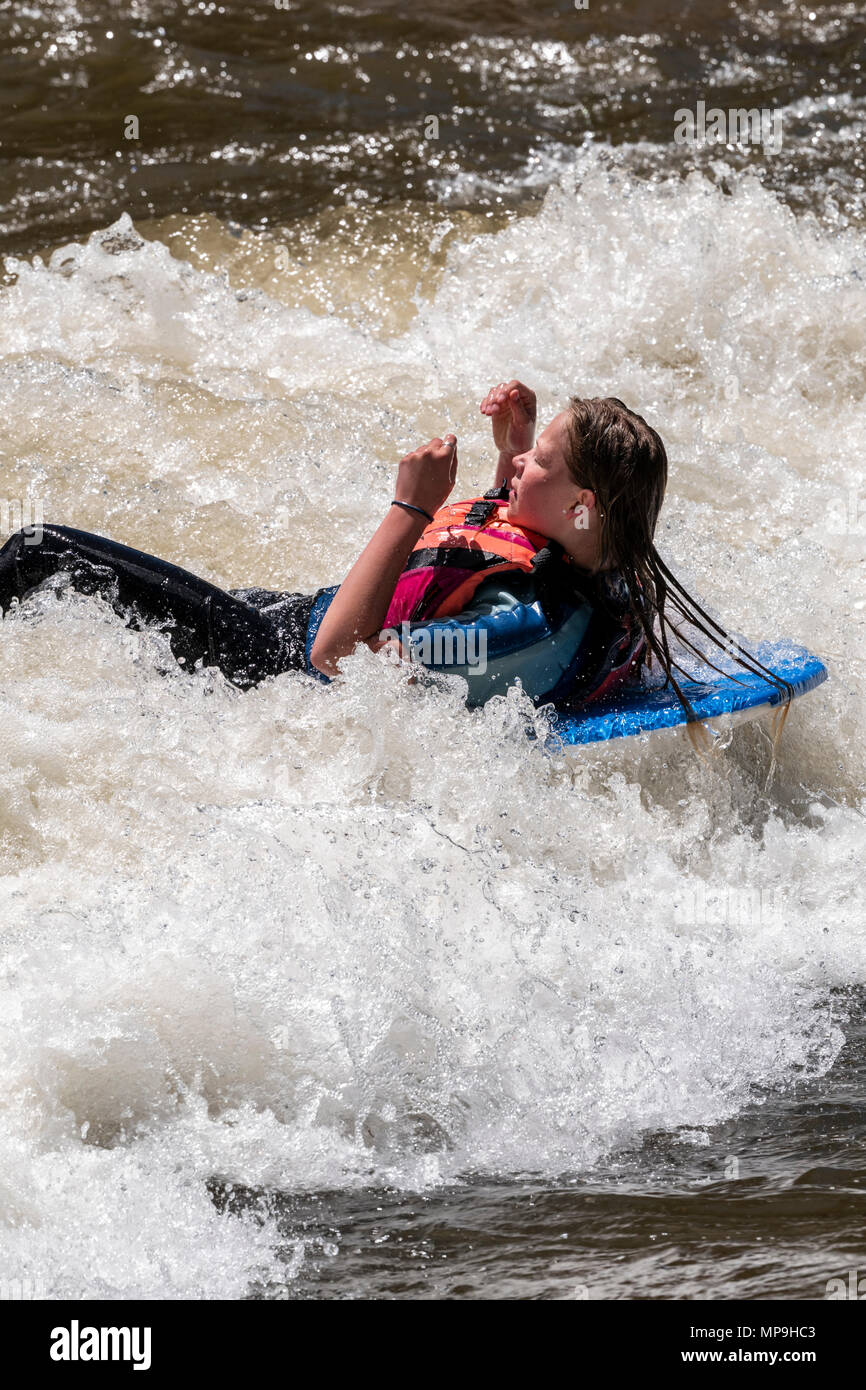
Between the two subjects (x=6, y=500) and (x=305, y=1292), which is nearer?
(x=305, y=1292)

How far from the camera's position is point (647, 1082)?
2328 millimetres

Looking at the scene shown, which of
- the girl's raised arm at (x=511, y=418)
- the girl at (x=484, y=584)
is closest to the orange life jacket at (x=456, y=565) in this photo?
the girl at (x=484, y=584)

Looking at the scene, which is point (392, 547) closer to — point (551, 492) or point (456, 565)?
point (456, 565)

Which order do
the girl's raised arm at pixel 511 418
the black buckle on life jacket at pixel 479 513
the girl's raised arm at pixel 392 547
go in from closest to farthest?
the girl's raised arm at pixel 392 547 → the black buckle on life jacket at pixel 479 513 → the girl's raised arm at pixel 511 418

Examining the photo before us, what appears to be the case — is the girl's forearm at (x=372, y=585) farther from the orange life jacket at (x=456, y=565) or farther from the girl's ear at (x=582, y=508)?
the girl's ear at (x=582, y=508)

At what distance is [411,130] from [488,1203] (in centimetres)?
578

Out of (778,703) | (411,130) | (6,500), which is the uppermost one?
(411,130)

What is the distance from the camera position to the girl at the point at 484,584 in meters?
2.73

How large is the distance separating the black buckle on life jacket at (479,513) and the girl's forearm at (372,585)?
23 centimetres

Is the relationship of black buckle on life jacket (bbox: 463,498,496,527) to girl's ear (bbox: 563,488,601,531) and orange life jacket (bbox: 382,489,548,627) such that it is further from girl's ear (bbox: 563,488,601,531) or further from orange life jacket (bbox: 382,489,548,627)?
girl's ear (bbox: 563,488,601,531)

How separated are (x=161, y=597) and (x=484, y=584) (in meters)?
0.73

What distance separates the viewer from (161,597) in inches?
117
